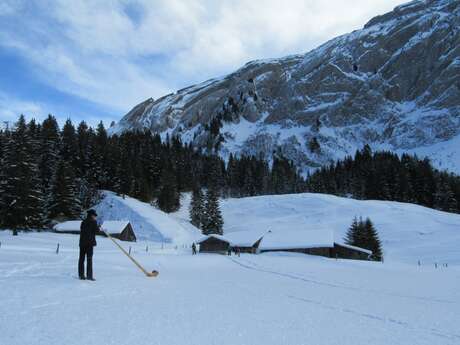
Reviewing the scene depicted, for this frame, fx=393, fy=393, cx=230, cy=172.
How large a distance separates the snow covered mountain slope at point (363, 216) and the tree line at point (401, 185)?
14488 mm

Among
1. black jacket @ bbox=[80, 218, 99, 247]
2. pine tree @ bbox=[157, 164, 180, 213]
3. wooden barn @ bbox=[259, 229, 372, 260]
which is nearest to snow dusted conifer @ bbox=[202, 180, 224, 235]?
pine tree @ bbox=[157, 164, 180, 213]

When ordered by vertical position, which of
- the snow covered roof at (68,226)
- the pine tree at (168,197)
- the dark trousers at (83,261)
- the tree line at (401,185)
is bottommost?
the dark trousers at (83,261)

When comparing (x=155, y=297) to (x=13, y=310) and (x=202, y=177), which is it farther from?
(x=202, y=177)

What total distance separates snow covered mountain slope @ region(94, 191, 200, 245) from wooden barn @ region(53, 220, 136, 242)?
4.11 metres

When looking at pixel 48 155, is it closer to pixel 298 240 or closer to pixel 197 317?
pixel 298 240

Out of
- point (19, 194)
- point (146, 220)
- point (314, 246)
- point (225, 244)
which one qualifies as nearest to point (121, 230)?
point (146, 220)

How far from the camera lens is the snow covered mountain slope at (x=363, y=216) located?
6028 cm

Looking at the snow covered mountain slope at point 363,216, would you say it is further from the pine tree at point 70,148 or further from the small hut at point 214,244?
the pine tree at point 70,148

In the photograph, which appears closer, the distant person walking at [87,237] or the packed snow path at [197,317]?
the packed snow path at [197,317]

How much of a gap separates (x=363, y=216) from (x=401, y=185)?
28.1 meters

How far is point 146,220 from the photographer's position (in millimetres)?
73812

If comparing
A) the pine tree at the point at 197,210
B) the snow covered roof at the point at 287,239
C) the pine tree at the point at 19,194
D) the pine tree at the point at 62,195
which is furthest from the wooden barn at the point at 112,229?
the pine tree at the point at 197,210

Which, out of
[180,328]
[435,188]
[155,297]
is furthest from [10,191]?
[435,188]

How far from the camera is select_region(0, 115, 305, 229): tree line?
49062mm
